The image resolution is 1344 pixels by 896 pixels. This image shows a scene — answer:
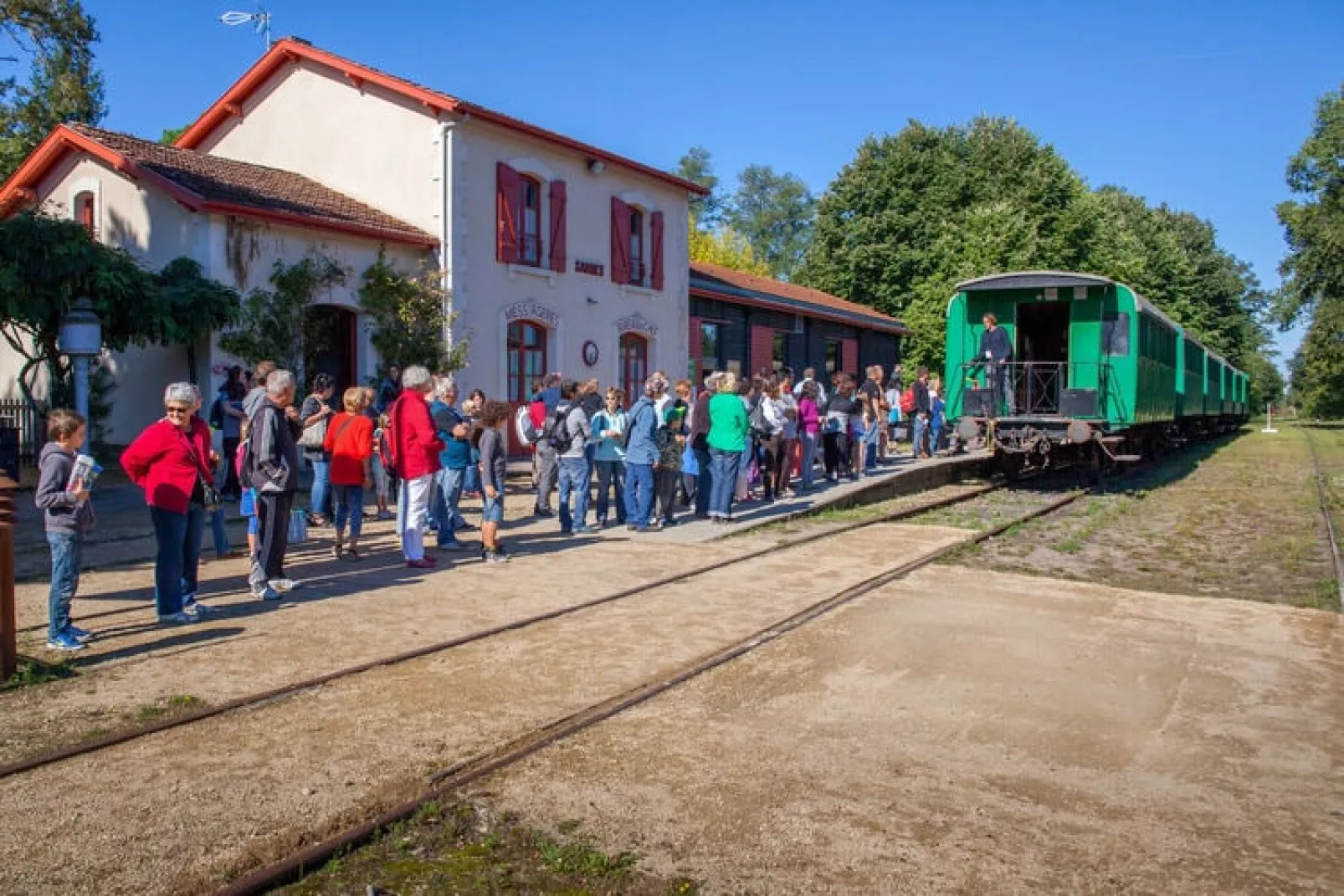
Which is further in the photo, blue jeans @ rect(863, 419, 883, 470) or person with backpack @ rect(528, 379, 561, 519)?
blue jeans @ rect(863, 419, 883, 470)

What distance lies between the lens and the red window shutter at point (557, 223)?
832 inches

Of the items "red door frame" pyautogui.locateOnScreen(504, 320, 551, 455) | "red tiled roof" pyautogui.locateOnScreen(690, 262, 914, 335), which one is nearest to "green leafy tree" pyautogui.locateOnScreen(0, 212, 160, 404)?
"red door frame" pyautogui.locateOnScreen(504, 320, 551, 455)

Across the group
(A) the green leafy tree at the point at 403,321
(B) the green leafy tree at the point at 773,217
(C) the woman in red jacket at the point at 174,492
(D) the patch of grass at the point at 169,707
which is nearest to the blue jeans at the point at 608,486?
(C) the woman in red jacket at the point at 174,492

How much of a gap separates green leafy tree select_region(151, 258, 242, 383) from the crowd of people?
1.00 metres

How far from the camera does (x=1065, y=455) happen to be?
20.6m

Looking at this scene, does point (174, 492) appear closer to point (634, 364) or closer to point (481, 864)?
point (481, 864)

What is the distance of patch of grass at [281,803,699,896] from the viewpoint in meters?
3.56

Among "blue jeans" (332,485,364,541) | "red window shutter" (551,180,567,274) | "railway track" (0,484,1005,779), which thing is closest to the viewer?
"railway track" (0,484,1005,779)

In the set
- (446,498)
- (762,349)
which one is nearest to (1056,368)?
(762,349)

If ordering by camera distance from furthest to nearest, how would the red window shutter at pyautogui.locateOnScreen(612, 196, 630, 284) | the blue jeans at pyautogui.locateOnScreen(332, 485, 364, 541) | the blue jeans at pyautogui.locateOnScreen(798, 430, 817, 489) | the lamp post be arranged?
1. the red window shutter at pyautogui.locateOnScreen(612, 196, 630, 284)
2. the blue jeans at pyautogui.locateOnScreen(798, 430, 817, 489)
3. the lamp post
4. the blue jeans at pyautogui.locateOnScreen(332, 485, 364, 541)

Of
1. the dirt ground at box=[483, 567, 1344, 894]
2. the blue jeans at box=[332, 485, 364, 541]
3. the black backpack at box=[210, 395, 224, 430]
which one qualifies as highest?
the black backpack at box=[210, 395, 224, 430]

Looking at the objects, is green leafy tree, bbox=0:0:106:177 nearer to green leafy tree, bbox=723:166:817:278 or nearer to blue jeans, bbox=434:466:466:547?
blue jeans, bbox=434:466:466:547

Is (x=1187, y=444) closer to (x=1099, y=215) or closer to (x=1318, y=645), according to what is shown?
(x=1099, y=215)

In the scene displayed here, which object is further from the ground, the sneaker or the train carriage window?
the train carriage window
